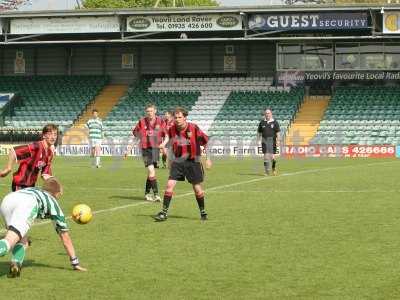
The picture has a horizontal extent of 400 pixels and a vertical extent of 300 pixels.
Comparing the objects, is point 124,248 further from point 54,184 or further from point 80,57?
point 80,57

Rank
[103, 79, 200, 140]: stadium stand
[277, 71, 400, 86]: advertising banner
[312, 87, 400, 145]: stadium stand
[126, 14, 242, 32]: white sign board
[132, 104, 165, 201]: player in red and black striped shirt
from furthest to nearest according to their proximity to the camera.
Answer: [277, 71, 400, 86]: advertising banner < [103, 79, 200, 140]: stadium stand < [126, 14, 242, 32]: white sign board < [312, 87, 400, 145]: stadium stand < [132, 104, 165, 201]: player in red and black striped shirt

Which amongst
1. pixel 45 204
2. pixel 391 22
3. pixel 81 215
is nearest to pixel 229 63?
pixel 391 22

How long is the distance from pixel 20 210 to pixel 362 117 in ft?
119

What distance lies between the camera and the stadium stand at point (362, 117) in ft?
136

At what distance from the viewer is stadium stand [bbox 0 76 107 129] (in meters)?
47.0

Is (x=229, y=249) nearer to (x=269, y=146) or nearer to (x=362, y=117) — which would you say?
(x=269, y=146)

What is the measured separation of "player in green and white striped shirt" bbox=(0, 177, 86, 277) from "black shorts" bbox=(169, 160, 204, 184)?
17.7 feet

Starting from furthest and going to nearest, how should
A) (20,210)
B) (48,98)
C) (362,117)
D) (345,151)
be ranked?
1. (48,98)
2. (362,117)
3. (345,151)
4. (20,210)

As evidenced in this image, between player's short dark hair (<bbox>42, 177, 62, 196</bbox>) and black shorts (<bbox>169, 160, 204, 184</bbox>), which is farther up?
player's short dark hair (<bbox>42, 177, 62, 196</bbox>)

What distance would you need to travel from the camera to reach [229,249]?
37.0 ft

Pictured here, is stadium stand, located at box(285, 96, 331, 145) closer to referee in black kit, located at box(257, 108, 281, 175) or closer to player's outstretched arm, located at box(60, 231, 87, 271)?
referee in black kit, located at box(257, 108, 281, 175)

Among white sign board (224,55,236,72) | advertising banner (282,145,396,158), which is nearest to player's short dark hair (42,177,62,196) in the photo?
advertising banner (282,145,396,158)

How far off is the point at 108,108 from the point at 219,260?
125ft

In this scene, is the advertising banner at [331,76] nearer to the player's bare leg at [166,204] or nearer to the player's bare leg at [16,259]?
the player's bare leg at [166,204]
